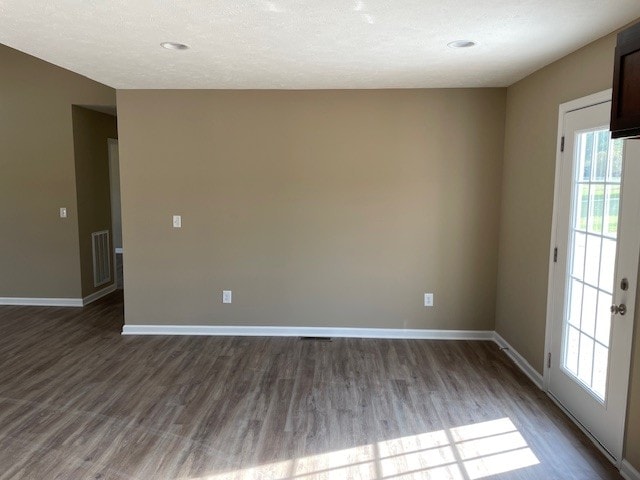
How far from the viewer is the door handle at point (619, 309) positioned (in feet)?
8.18

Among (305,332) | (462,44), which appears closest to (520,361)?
(305,332)

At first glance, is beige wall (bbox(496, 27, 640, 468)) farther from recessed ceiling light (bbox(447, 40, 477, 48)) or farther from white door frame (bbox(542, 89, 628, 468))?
recessed ceiling light (bbox(447, 40, 477, 48))

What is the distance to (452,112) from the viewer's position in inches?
174

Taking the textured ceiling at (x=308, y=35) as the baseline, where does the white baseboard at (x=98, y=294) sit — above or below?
below

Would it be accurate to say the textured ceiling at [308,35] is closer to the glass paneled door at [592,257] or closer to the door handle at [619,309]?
the glass paneled door at [592,257]

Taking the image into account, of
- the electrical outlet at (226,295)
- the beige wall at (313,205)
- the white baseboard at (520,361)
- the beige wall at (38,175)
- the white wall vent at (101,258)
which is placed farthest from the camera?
the white wall vent at (101,258)

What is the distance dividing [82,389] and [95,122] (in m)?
3.77

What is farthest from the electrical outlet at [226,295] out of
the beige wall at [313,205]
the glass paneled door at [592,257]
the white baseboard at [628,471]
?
the white baseboard at [628,471]

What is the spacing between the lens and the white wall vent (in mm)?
6043

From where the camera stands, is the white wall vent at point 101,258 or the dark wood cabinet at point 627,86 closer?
the dark wood cabinet at point 627,86

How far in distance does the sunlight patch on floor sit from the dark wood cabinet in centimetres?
189

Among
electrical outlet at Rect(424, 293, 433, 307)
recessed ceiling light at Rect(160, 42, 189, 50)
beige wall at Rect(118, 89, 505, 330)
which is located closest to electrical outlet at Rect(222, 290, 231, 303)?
beige wall at Rect(118, 89, 505, 330)

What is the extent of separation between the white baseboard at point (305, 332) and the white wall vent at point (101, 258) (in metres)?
1.69

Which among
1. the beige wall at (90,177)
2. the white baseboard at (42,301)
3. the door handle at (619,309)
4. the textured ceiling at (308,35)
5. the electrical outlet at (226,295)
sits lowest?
the white baseboard at (42,301)
